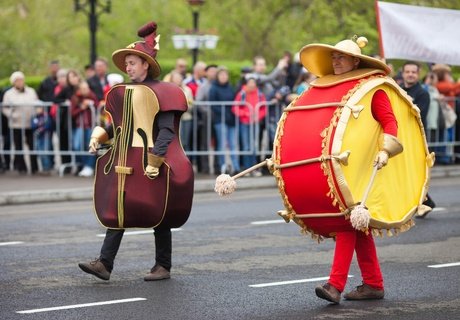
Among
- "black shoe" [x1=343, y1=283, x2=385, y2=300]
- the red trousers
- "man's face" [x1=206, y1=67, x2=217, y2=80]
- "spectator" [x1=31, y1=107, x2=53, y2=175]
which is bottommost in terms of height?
"spectator" [x1=31, y1=107, x2=53, y2=175]

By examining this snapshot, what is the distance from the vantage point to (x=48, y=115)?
2022 cm

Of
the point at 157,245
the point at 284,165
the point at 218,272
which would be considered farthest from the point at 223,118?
the point at 284,165

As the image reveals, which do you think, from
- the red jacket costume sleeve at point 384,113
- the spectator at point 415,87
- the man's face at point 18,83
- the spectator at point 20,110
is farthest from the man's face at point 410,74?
the man's face at point 18,83

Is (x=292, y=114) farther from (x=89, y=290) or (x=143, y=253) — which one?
(x=143, y=253)

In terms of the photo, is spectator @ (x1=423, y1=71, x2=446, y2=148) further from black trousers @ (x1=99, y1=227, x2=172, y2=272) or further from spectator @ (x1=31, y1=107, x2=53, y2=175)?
black trousers @ (x1=99, y1=227, x2=172, y2=272)

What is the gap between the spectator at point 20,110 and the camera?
2030 centimetres

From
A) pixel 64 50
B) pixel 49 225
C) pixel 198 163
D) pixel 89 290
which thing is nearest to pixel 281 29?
pixel 64 50

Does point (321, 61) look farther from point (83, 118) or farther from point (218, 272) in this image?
point (83, 118)

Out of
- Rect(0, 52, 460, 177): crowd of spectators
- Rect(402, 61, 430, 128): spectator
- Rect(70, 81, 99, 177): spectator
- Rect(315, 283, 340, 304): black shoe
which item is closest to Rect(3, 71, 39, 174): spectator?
Rect(0, 52, 460, 177): crowd of spectators

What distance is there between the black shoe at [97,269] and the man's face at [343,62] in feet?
8.23

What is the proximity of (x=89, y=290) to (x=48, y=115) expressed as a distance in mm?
10699

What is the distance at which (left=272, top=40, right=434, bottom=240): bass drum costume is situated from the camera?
8.68 m

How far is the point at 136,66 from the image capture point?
10273mm

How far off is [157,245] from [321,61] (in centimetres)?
225
